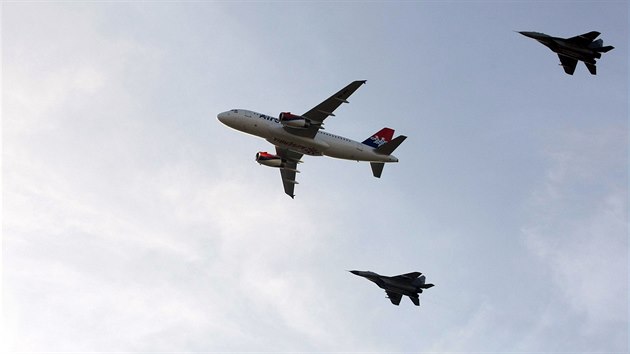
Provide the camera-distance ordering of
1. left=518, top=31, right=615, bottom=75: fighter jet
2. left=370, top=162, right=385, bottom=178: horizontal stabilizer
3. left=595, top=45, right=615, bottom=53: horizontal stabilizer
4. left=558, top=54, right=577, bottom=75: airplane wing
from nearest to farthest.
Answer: left=595, top=45, right=615, bottom=53: horizontal stabilizer → left=518, top=31, right=615, bottom=75: fighter jet → left=558, top=54, right=577, bottom=75: airplane wing → left=370, top=162, right=385, bottom=178: horizontal stabilizer

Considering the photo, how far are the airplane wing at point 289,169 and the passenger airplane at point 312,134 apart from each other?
17.8ft

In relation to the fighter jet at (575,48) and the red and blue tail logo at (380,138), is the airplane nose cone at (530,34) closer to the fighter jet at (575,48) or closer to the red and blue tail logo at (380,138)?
the fighter jet at (575,48)

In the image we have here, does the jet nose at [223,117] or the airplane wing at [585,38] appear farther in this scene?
the jet nose at [223,117]

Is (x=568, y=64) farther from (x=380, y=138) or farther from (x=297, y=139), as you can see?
(x=297, y=139)

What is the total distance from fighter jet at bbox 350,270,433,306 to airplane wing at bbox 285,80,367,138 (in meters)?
22.5

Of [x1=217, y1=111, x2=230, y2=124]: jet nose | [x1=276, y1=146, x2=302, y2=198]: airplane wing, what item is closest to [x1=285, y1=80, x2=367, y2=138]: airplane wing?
[x1=217, y1=111, x2=230, y2=124]: jet nose

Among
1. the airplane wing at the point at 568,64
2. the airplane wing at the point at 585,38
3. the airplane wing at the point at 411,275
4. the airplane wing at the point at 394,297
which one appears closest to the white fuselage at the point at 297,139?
the airplane wing at the point at 411,275

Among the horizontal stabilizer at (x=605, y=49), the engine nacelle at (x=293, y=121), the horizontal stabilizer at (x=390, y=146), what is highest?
the horizontal stabilizer at (x=605, y=49)

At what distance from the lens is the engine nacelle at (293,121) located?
84.2 meters

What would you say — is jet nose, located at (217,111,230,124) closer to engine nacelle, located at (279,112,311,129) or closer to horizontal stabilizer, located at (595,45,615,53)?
engine nacelle, located at (279,112,311,129)

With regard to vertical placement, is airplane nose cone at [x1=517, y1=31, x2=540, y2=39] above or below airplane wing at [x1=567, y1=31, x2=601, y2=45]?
above

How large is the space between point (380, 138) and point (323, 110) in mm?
10742

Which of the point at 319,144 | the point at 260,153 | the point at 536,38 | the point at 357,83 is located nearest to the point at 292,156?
the point at 260,153

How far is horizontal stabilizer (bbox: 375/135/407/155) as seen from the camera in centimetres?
8475
